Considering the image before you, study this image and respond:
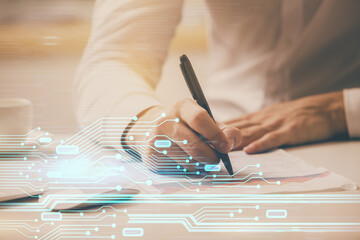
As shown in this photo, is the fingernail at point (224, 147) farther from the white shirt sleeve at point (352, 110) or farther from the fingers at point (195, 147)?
the white shirt sleeve at point (352, 110)

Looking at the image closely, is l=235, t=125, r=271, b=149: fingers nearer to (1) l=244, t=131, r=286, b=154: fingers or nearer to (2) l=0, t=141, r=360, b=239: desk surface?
(1) l=244, t=131, r=286, b=154: fingers

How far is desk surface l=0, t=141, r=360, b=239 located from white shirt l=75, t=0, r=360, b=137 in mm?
140

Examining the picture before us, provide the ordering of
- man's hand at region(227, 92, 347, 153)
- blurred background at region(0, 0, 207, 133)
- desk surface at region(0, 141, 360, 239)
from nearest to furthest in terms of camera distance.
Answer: desk surface at region(0, 141, 360, 239) → blurred background at region(0, 0, 207, 133) → man's hand at region(227, 92, 347, 153)

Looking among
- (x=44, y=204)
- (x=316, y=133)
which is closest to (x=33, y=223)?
(x=44, y=204)

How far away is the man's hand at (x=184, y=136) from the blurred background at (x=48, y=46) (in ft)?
0.17

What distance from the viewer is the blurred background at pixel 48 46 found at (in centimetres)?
39

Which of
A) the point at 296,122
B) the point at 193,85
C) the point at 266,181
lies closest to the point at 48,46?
the point at 193,85

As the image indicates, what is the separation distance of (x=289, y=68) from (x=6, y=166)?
0.58 metres

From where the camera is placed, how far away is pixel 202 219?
31 cm

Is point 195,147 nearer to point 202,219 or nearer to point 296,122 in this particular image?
point 202,219

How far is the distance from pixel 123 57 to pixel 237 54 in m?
0.37

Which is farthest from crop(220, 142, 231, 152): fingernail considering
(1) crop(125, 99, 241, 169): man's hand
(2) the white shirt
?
(2) the white shirt

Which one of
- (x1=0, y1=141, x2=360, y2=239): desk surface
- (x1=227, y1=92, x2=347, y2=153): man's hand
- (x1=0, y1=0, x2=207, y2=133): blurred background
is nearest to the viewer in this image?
(x1=0, y1=141, x2=360, y2=239): desk surface

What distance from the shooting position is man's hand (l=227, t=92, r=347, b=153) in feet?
1.82
